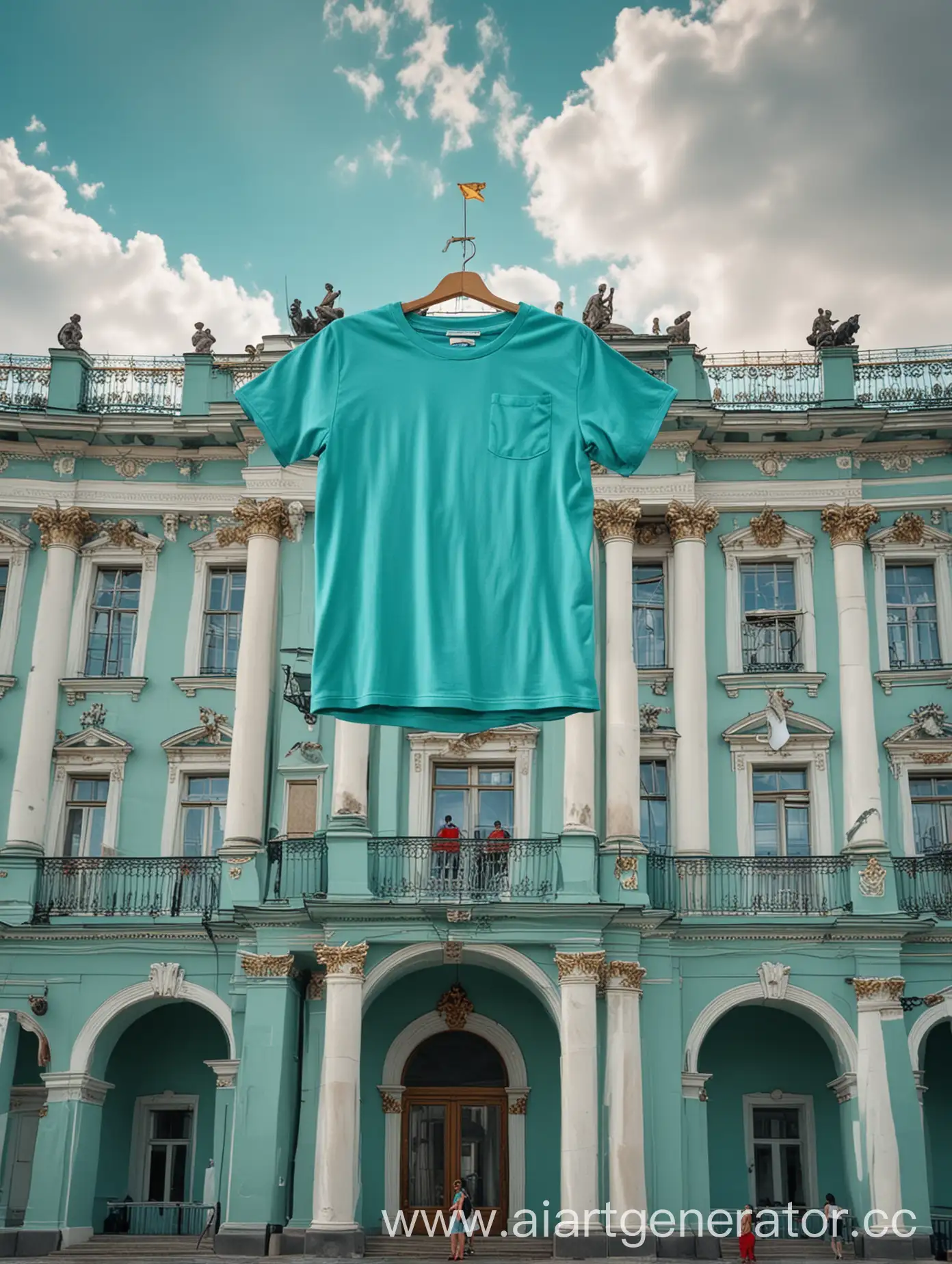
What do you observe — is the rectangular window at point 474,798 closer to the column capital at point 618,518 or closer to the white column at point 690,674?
the white column at point 690,674

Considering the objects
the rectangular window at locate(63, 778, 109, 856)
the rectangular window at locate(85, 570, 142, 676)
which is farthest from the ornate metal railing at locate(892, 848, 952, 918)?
the rectangular window at locate(85, 570, 142, 676)

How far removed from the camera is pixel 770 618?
2917 centimetres

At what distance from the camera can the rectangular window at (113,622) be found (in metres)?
29.6

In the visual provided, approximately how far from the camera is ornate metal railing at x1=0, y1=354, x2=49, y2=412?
30875 mm

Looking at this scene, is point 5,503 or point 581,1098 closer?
point 581,1098

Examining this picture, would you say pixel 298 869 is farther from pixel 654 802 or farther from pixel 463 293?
pixel 463 293

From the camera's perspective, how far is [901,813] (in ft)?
91.4

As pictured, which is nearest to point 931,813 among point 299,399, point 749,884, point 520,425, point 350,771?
point 749,884

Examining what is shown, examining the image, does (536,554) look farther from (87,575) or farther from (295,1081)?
(87,575)

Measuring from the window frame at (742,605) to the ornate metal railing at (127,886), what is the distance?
30.9 ft

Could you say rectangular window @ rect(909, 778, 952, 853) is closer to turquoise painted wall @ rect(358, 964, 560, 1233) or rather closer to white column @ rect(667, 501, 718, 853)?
white column @ rect(667, 501, 718, 853)

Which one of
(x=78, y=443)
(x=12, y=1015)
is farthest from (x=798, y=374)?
(x=12, y=1015)

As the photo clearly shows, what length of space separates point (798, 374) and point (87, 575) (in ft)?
43.6

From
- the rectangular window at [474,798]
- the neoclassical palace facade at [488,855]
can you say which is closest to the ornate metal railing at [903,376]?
the neoclassical palace facade at [488,855]
